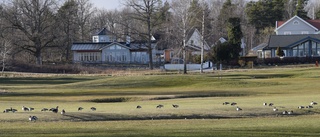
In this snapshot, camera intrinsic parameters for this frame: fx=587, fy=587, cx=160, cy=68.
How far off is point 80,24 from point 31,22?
2527 cm

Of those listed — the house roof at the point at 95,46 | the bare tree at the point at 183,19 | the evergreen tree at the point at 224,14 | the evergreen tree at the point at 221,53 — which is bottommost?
the evergreen tree at the point at 221,53

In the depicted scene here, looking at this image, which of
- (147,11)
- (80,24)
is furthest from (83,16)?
(147,11)

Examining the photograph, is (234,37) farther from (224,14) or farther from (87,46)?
(224,14)

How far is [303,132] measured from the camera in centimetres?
2022

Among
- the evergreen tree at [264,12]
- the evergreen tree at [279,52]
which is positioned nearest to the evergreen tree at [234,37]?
the evergreen tree at [279,52]

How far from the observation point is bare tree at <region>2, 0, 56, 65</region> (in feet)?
332

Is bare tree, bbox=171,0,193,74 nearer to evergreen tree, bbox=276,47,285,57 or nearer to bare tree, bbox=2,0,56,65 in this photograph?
evergreen tree, bbox=276,47,285,57

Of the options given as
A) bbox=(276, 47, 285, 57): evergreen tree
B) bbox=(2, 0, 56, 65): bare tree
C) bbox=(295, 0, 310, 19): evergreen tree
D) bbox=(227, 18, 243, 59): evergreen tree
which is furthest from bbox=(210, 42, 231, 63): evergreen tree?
bbox=(295, 0, 310, 19): evergreen tree

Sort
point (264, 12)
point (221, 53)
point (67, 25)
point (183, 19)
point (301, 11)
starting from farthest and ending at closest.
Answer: point (301, 11) → point (264, 12) → point (67, 25) → point (221, 53) → point (183, 19)

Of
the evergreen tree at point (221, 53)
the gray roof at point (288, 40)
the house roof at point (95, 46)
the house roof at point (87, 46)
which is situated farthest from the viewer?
the house roof at point (87, 46)

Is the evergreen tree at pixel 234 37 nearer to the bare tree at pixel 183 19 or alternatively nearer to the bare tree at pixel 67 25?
the bare tree at pixel 183 19

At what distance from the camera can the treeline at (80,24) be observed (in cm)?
8649

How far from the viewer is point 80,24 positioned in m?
127

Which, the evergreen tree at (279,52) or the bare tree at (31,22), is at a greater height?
the bare tree at (31,22)
